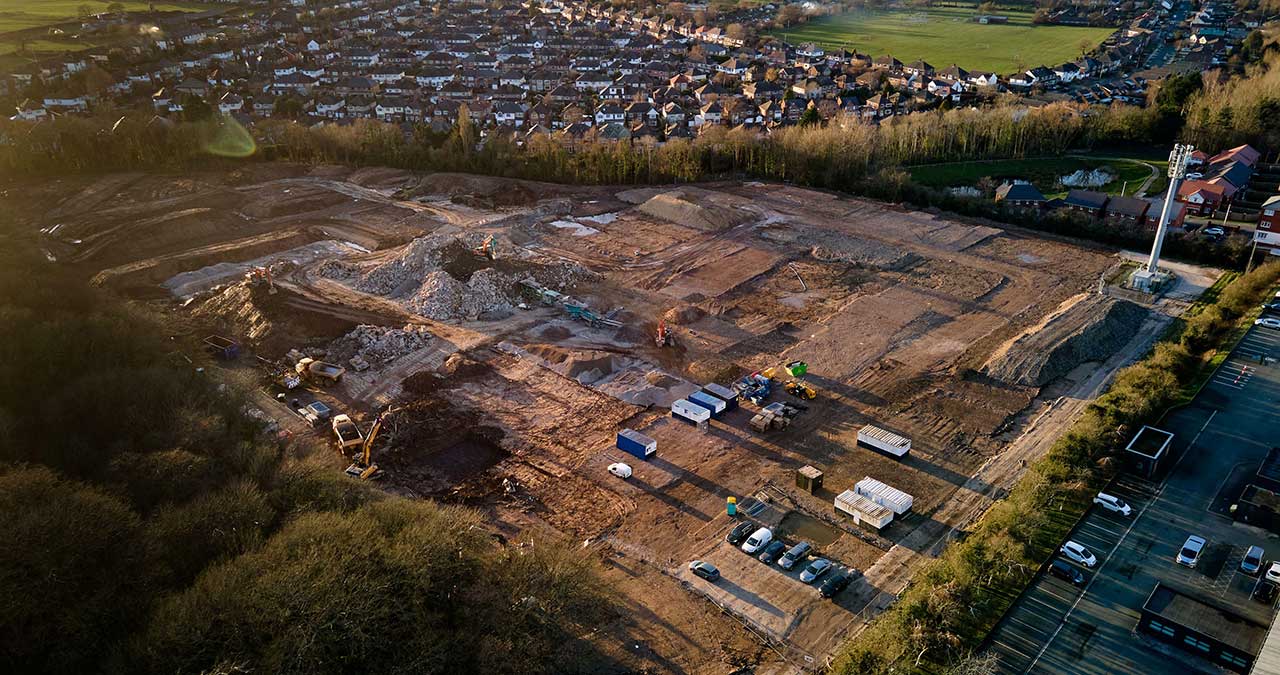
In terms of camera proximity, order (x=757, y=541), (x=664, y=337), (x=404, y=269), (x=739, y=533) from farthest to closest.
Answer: (x=404, y=269), (x=664, y=337), (x=739, y=533), (x=757, y=541)

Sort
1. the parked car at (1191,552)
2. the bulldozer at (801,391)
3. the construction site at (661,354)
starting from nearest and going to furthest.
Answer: the parked car at (1191,552), the construction site at (661,354), the bulldozer at (801,391)

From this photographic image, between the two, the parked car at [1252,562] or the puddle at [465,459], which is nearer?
the parked car at [1252,562]

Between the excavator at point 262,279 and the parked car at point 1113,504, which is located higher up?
the excavator at point 262,279

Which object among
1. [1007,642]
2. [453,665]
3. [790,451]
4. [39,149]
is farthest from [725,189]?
[39,149]

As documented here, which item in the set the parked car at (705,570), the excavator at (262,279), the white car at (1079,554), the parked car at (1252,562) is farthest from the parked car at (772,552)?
the excavator at (262,279)

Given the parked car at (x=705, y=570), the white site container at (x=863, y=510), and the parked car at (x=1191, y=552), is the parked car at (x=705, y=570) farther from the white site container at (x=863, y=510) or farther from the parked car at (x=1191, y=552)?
the parked car at (x=1191, y=552)

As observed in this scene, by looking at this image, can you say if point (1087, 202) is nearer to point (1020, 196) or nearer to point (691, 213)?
point (1020, 196)

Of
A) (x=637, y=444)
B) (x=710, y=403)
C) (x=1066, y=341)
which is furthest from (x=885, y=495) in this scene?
(x=1066, y=341)
